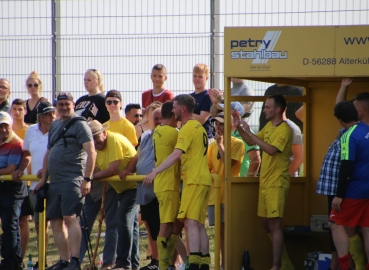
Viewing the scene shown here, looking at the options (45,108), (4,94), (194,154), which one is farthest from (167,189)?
(4,94)

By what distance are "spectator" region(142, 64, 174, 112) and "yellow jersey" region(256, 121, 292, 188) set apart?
2.56m

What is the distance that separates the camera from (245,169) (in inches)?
447

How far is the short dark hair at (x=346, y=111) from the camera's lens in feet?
32.6

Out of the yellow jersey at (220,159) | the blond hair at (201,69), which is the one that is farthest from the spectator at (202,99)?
the yellow jersey at (220,159)

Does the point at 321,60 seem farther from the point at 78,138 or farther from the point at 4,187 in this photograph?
the point at 4,187

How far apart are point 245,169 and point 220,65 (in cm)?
259

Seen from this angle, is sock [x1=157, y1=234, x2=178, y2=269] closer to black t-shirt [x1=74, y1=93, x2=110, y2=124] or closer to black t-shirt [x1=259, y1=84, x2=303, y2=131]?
black t-shirt [x1=259, y1=84, x2=303, y2=131]

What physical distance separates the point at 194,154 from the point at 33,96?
3914 mm

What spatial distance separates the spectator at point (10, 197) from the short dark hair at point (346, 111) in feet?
14.0

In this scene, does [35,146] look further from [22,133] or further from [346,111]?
[346,111]

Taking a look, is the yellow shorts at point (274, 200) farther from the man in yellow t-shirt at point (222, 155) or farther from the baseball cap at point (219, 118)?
the baseball cap at point (219, 118)

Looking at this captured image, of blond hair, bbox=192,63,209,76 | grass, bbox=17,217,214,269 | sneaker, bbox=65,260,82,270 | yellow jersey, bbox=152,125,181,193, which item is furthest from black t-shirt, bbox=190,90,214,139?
sneaker, bbox=65,260,82,270

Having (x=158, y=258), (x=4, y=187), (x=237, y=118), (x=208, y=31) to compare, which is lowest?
(x=158, y=258)

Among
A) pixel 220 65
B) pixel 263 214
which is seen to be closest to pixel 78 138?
pixel 263 214
